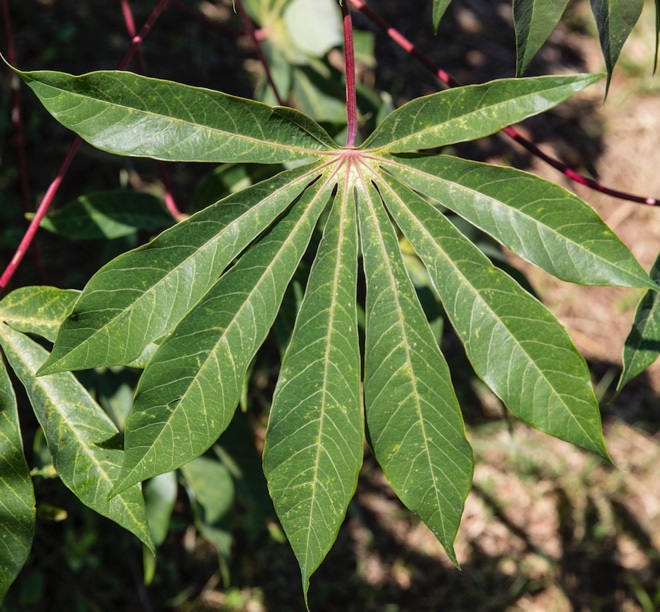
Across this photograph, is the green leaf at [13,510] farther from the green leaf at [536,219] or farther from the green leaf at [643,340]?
the green leaf at [643,340]

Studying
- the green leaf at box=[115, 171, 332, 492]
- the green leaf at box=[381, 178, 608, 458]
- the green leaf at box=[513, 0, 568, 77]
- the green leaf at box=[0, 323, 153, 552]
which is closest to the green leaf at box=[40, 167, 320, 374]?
the green leaf at box=[115, 171, 332, 492]

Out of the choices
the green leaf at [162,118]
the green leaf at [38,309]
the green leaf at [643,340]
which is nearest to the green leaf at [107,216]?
the green leaf at [38,309]

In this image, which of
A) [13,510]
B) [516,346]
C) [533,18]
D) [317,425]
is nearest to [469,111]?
[533,18]

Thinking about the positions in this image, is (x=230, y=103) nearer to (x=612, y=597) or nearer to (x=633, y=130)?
(x=612, y=597)

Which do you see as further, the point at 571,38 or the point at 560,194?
the point at 571,38

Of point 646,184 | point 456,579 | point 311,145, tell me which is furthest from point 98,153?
point 646,184
